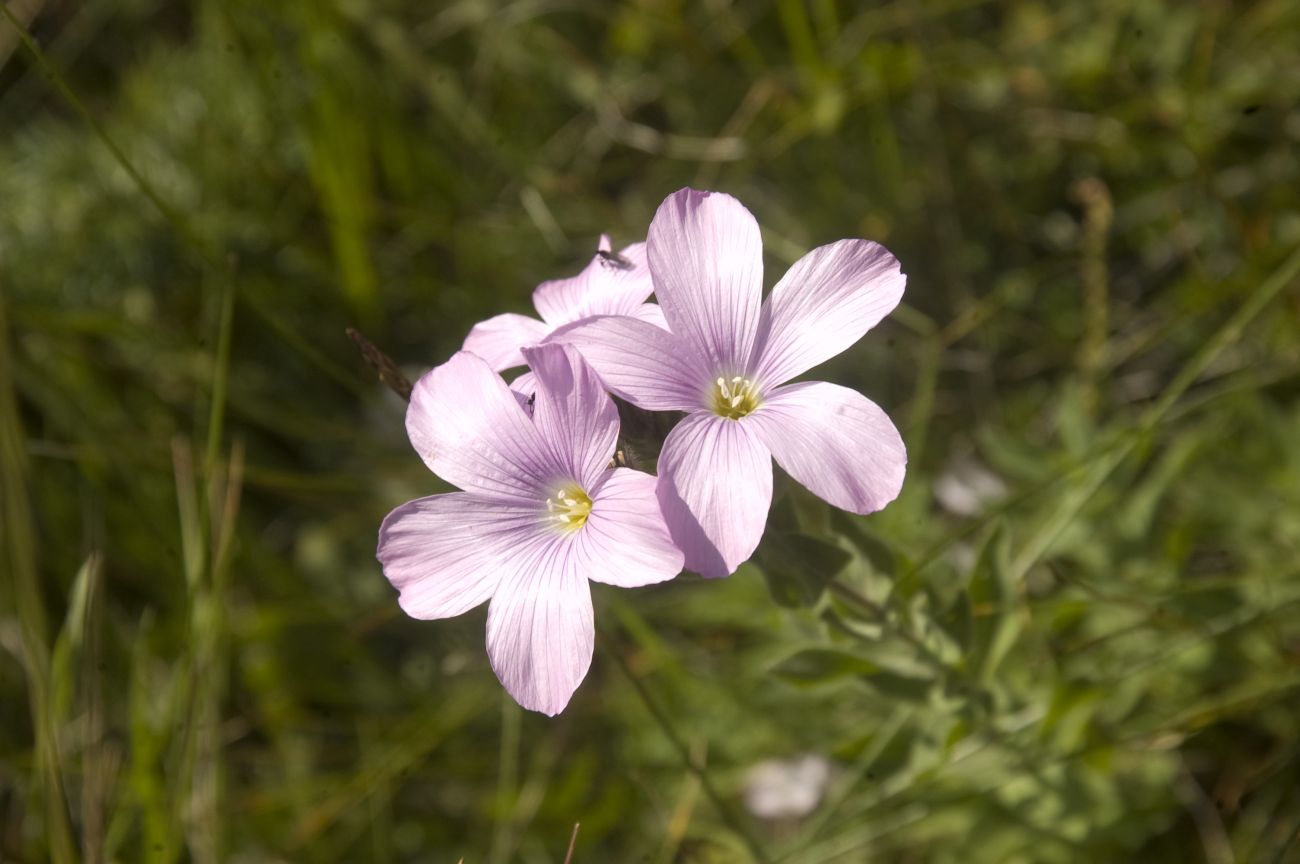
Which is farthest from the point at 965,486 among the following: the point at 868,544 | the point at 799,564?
the point at 799,564

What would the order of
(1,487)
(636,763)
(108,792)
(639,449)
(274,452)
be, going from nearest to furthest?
1. (639,449)
2. (108,792)
3. (1,487)
4. (636,763)
5. (274,452)

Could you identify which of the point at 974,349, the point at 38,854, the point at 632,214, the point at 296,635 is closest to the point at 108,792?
the point at 38,854

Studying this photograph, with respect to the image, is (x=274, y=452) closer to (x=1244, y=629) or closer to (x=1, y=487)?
(x=1, y=487)

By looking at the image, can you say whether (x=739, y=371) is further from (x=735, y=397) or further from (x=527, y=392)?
(x=527, y=392)

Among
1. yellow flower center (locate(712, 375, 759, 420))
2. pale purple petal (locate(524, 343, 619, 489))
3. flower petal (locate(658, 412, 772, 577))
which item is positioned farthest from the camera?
yellow flower center (locate(712, 375, 759, 420))

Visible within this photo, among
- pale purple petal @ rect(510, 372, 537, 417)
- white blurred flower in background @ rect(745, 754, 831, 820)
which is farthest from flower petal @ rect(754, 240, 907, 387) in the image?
white blurred flower in background @ rect(745, 754, 831, 820)

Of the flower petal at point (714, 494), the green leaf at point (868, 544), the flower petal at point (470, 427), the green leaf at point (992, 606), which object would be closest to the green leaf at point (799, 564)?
the green leaf at point (868, 544)

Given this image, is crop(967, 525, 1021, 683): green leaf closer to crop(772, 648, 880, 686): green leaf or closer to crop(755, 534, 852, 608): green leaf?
crop(772, 648, 880, 686): green leaf
